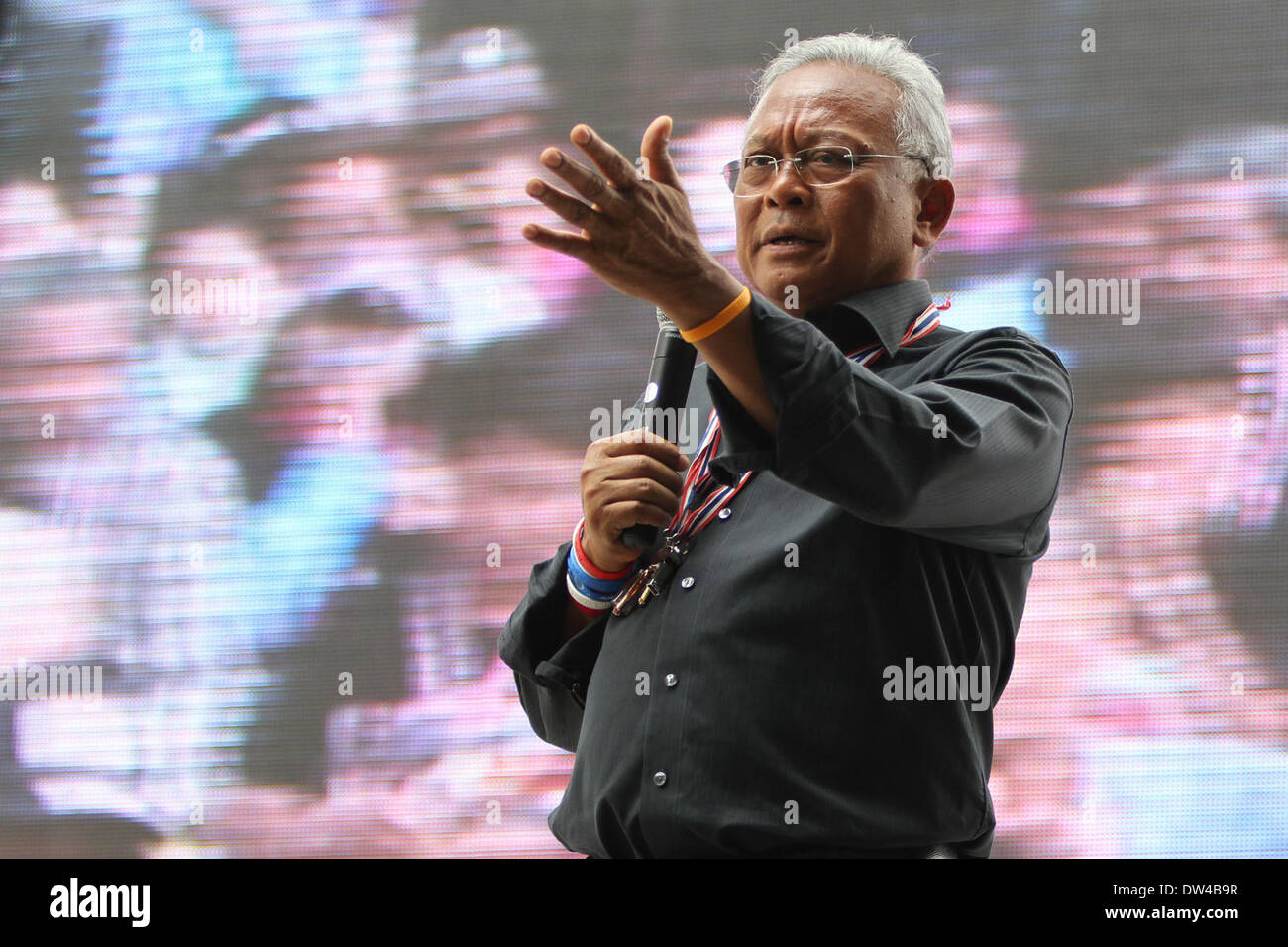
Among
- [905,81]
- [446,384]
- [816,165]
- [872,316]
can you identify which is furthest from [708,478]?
[446,384]

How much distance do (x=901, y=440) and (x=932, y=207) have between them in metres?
0.66

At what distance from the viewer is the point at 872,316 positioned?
148 cm

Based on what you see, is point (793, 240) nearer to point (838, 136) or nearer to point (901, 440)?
point (838, 136)

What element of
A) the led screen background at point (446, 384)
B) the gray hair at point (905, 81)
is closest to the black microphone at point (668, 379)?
the gray hair at point (905, 81)

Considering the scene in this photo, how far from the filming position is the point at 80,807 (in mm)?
3377

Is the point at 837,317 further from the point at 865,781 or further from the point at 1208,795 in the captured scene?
the point at 1208,795

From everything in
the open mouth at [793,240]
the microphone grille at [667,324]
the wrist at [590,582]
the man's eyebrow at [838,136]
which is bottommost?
the wrist at [590,582]

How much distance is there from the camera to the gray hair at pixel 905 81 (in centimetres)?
160

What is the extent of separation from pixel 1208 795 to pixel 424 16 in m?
2.78

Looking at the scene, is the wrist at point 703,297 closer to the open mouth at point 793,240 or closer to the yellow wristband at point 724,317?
the yellow wristband at point 724,317

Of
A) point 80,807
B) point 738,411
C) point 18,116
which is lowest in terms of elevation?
point 80,807

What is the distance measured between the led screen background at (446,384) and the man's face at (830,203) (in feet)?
4.59

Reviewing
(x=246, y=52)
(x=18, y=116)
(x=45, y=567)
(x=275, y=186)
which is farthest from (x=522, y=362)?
(x=18, y=116)

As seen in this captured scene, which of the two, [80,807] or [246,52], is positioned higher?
[246,52]
